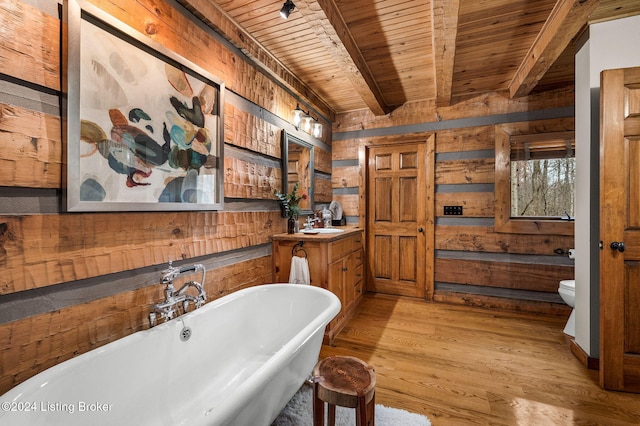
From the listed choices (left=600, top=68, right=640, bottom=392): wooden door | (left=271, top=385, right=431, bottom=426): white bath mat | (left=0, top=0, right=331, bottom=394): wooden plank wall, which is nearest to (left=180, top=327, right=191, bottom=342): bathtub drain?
(left=0, top=0, right=331, bottom=394): wooden plank wall

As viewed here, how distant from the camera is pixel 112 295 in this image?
4.66ft

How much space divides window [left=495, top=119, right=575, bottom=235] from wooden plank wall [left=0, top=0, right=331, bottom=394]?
122 inches

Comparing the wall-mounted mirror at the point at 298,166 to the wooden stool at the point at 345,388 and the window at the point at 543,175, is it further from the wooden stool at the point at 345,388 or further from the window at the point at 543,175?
the window at the point at 543,175

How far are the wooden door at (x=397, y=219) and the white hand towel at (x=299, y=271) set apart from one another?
1.72 meters

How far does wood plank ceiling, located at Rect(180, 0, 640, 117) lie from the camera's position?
75.1 inches

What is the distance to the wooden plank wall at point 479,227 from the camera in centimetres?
313

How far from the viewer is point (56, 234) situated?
120 cm

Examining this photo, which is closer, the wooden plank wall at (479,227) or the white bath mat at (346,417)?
the white bath mat at (346,417)

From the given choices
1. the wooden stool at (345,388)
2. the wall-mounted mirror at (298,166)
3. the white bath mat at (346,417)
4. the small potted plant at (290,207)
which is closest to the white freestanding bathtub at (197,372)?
the wooden stool at (345,388)

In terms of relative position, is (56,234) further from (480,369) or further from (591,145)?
(591,145)

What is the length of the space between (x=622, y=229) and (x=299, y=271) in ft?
7.30

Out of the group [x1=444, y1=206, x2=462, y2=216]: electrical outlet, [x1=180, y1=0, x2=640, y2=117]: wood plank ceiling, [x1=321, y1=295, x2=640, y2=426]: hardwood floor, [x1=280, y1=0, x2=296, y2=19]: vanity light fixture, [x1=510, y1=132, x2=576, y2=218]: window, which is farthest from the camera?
[x1=444, y1=206, x2=462, y2=216]: electrical outlet

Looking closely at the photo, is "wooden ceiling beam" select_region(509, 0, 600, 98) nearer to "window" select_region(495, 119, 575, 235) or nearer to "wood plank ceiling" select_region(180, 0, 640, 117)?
"wood plank ceiling" select_region(180, 0, 640, 117)

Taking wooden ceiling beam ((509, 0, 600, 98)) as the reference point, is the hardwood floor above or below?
below
